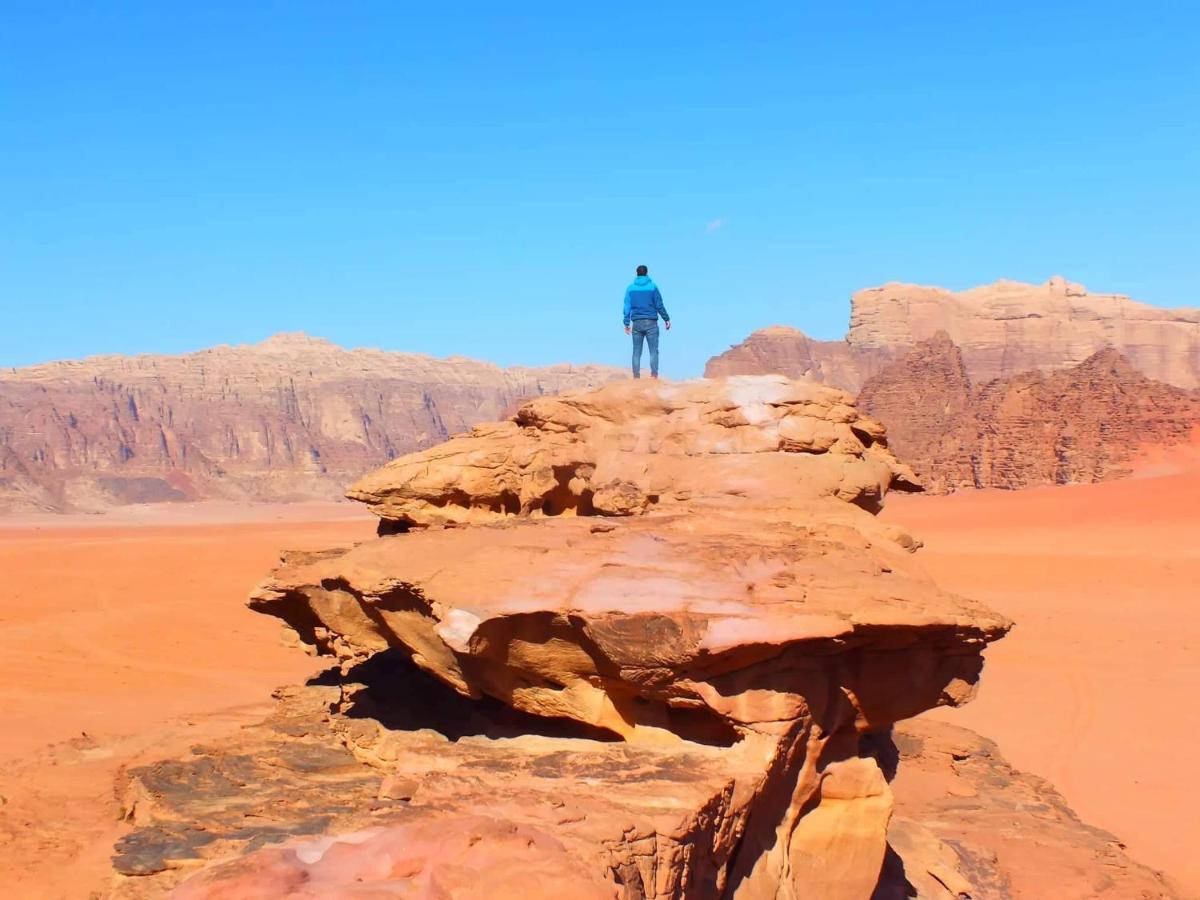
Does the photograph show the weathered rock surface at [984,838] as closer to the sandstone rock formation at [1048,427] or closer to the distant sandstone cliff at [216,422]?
the sandstone rock formation at [1048,427]

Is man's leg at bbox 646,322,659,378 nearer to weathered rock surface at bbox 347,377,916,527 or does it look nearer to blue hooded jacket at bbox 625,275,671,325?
blue hooded jacket at bbox 625,275,671,325

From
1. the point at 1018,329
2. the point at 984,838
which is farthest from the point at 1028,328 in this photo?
the point at 984,838

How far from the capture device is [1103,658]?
55.9 ft

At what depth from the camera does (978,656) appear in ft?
20.0

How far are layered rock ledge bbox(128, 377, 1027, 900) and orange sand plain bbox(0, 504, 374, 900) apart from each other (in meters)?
0.63

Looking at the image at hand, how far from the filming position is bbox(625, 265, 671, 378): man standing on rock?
31.6 feet

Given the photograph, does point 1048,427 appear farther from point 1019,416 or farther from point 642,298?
point 642,298

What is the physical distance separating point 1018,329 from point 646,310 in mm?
95314

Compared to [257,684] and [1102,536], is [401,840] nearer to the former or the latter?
[257,684]

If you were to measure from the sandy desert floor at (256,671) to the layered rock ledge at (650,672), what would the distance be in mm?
1090

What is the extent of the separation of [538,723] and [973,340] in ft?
319

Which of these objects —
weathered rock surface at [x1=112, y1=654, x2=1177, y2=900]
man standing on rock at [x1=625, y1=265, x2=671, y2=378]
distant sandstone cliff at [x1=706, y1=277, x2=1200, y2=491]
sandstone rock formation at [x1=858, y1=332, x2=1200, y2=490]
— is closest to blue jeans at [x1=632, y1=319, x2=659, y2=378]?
man standing on rock at [x1=625, y1=265, x2=671, y2=378]

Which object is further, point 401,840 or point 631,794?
point 631,794

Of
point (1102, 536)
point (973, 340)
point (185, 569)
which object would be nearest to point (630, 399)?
point (185, 569)
